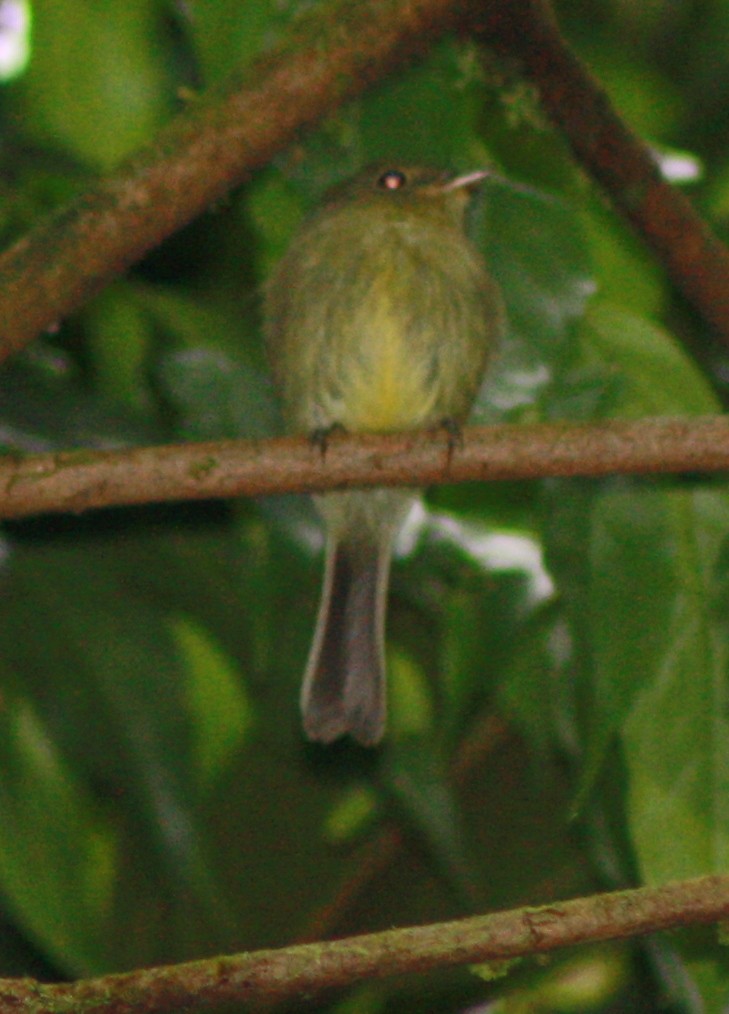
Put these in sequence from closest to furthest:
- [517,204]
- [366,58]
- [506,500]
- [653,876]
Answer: [653,876] < [366,58] < [517,204] < [506,500]

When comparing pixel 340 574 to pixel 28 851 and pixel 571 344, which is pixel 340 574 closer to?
pixel 571 344

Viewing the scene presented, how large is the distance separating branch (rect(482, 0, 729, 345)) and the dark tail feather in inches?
36.5

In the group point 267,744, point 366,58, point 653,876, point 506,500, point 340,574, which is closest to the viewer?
point 653,876

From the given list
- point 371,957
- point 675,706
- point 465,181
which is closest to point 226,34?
point 465,181

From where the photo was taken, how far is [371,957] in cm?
145

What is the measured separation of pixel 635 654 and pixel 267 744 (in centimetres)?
118

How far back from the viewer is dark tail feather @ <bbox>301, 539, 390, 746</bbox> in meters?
3.06

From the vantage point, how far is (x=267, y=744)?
315 centimetres

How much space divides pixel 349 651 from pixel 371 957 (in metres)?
1.92

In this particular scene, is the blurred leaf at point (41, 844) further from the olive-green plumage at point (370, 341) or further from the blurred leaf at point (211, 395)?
the olive-green plumage at point (370, 341)

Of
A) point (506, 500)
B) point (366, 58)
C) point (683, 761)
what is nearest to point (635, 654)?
point (683, 761)

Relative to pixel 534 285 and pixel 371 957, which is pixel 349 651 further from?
pixel 371 957

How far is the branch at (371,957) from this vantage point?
145 centimetres

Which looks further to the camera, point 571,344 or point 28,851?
point 571,344
